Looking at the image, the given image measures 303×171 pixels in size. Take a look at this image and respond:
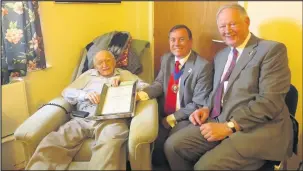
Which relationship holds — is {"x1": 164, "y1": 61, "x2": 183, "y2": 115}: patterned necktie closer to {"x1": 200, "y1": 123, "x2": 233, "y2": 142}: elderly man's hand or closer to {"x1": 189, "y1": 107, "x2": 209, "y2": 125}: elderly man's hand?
{"x1": 189, "y1": 107, "x2": 209, "y2": 125}: elderly man's hand

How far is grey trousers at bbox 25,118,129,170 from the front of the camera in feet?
3.49

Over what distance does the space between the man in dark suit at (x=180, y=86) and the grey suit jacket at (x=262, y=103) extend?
0.23 meters

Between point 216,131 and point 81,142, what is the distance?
2.26ft

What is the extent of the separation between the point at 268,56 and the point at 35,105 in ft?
4.55

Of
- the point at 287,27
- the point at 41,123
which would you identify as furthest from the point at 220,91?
the point at 41,123

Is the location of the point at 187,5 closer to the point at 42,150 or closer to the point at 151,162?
the point at 151,162

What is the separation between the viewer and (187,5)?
7.30 feet

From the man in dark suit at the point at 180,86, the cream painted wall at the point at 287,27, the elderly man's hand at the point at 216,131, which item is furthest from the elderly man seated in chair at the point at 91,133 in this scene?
the cream painted wall at the point at 287,27

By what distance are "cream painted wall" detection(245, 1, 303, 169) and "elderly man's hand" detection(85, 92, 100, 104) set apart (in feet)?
3.54

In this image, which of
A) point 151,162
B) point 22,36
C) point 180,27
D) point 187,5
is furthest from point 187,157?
point 187,5

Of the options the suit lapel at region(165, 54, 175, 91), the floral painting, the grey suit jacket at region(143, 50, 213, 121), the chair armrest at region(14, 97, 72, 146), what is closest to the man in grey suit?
the grey suit jacket at region(143, 50, 213, 121)

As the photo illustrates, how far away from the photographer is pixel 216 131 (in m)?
1.28

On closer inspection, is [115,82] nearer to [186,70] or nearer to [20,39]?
[186,70]

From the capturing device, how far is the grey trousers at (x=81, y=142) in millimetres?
1064
